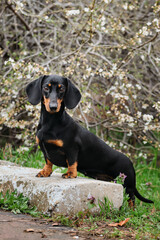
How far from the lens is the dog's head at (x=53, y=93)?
3367mm

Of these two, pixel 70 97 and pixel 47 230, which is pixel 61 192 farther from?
pixel 70 97

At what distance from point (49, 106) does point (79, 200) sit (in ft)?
3.19

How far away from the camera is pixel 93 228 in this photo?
9.90ft

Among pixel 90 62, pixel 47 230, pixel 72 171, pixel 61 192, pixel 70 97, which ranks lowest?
pixel 47 230

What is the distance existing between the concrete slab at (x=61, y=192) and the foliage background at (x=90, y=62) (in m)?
1.84

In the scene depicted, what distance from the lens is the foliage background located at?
546cm

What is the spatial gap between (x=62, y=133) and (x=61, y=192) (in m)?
0.64

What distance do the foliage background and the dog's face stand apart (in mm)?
1622

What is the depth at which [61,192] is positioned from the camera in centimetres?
327

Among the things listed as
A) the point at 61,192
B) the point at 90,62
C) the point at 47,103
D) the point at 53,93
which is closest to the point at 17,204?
the point at 61,192

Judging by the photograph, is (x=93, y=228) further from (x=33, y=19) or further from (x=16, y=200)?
(x=33, y=19)


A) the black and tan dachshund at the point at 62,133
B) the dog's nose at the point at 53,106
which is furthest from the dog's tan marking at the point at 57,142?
the dog's nose at the point at 53,106

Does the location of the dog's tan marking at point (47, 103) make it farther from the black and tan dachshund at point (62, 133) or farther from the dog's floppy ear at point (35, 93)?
the dog's floppy ear at point (35, 93)

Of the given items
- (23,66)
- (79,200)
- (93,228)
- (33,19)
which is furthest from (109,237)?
(33,19)
